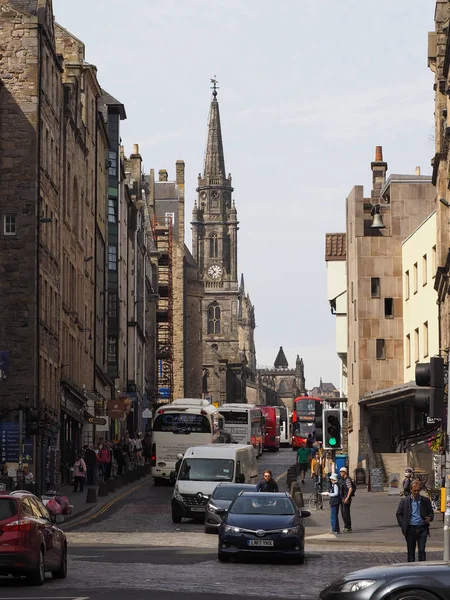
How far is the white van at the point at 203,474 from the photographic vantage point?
39.5m

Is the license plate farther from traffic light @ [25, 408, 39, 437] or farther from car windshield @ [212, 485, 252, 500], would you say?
traffic light @ [25, 408, 39, 437]

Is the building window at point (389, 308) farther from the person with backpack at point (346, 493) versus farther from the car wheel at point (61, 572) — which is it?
the car wheel at point (61, 572)

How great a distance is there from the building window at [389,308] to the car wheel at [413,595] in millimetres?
49035

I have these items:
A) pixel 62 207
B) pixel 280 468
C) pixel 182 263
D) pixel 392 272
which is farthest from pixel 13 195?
pixel 182 263

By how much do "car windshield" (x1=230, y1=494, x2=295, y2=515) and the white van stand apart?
36.9 ft

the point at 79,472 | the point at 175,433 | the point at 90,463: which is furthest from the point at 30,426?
the point at 175,433

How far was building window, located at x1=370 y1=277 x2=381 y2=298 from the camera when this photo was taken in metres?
63.6

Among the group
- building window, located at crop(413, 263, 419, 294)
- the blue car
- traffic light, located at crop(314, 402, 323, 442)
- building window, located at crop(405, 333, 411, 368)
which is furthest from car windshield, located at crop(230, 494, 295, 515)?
building window, located at crop(405, 333, 411, 368)

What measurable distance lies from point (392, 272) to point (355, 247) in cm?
192

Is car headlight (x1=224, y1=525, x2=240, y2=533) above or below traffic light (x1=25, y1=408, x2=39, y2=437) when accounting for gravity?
below

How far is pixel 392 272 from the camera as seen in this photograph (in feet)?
210

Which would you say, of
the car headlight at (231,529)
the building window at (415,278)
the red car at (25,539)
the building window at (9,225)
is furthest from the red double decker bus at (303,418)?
the red car at (25,539)

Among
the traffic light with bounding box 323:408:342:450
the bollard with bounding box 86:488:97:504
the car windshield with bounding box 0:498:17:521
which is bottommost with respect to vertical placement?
the bollard with bounding box 86:488:97:504

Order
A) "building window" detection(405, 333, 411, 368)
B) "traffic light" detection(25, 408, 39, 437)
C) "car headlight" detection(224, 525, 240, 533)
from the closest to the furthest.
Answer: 1. "car headlight" detection(224, 525, 240, 533)
2. "traffic light" detection(25, 408, 39, 437)
3. "building window" detection(405, 333, 411, 368)
